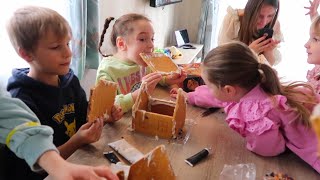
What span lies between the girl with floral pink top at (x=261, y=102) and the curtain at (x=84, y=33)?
107cm

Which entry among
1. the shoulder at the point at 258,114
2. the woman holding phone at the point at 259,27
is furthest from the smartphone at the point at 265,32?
the shoulder at the point at 258,114

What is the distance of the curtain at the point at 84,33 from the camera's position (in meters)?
1.83

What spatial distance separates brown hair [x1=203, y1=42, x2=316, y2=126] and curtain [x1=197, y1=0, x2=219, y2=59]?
3.00 m

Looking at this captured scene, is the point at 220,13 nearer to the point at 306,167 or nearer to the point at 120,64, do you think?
the point at 120,64

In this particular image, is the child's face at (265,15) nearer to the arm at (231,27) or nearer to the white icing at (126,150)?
the arm at (231,27)

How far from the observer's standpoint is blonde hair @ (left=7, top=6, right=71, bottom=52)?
1002 mm

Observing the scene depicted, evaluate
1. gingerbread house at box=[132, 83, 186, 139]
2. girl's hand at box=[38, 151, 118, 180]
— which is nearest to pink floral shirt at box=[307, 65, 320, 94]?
gingerbread house at box=[132, 83, 186, 139]

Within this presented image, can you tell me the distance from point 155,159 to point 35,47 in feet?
1.94

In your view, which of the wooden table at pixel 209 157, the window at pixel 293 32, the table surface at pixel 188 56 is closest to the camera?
the wooden table at pixel 209 157

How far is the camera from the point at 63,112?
1129 mm

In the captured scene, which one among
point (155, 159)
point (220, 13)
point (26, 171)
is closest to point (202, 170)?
point (155, 159)

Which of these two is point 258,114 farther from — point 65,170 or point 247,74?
point 65,170

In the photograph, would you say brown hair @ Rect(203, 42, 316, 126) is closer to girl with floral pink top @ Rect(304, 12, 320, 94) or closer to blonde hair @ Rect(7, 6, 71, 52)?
girl with floral pink top @ Rect(304, 12, 320, 94)

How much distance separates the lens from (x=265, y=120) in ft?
3.12
